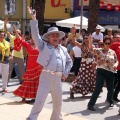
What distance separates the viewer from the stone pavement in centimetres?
738

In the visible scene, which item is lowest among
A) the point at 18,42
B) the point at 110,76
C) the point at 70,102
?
the point at 70,102

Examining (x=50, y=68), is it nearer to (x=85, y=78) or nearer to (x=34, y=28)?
(x=34, y=28)

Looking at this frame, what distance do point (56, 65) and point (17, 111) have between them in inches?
87.6

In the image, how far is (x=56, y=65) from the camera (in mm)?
6129

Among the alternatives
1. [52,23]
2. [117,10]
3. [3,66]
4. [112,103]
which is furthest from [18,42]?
[52,23]

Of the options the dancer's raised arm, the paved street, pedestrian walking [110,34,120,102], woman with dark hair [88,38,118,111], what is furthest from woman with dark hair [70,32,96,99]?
the dancer's raised arm

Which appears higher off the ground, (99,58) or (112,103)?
(99,58)

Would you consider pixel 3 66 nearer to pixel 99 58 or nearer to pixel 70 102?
pixel 70 102

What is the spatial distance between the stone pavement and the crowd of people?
310mm

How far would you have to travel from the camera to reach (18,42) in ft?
29.6

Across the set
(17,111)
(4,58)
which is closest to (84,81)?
(17,111)

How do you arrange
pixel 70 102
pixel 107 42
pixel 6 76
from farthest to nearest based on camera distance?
pixel 6 76, pixel 70 102, pixel 107 42

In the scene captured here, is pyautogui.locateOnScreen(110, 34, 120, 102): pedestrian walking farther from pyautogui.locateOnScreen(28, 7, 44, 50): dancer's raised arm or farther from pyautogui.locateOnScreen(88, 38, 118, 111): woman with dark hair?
pyautogui.locateOnScreen(28, 7, 44, 50): dancer's raised arm

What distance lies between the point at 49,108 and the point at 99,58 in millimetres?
1603
